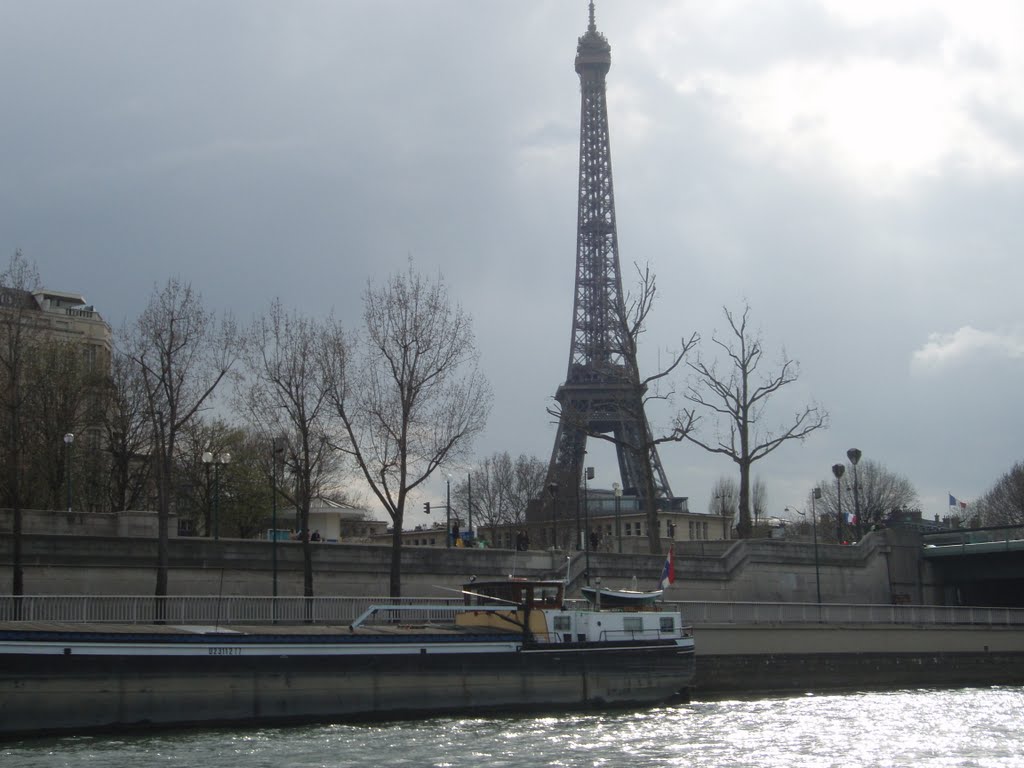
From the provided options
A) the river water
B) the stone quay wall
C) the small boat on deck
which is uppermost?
the stone quay wall

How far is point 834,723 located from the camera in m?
39.9

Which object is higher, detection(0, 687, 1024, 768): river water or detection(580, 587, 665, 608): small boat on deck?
detection(580, 587, 665, 608): small boat on deck

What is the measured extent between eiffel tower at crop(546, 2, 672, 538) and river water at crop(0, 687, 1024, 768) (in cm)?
7089

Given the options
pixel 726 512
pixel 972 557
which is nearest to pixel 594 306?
pixel 726 512

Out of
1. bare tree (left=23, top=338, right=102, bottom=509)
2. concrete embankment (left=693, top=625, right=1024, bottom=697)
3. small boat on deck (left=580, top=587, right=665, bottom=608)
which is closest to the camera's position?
small boat on deck (left=580, top=587, right=665, bottom=608)

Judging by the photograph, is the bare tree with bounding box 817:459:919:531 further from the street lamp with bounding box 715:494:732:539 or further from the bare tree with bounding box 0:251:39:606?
the bare tree with bounding box 0:251:39:606

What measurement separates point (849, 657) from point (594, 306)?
9690 centimetres

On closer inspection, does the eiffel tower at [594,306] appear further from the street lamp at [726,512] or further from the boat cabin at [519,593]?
the boat cabin at [519,593]

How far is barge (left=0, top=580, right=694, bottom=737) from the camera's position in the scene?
3384 cm

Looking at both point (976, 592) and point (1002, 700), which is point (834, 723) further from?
point (976, 592)

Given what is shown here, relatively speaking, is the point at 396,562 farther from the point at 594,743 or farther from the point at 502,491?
the point at 502,491

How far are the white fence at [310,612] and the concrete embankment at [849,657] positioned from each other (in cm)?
54

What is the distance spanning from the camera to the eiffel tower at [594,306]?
415 feet

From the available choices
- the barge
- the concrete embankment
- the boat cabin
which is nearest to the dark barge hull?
the barge
